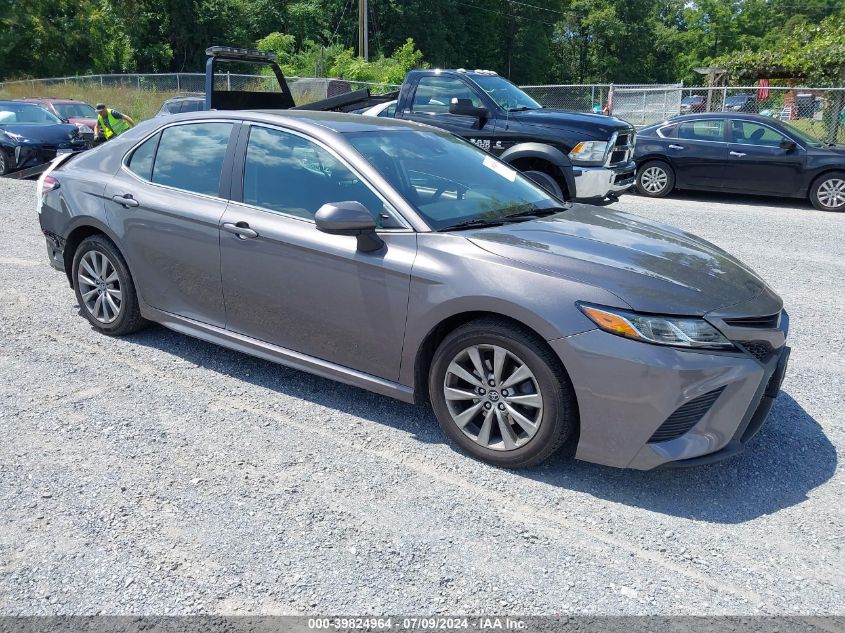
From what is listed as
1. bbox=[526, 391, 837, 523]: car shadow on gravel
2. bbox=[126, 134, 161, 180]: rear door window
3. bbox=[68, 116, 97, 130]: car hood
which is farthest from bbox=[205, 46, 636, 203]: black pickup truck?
bbox=[68, 116, 97, 130]: car hood

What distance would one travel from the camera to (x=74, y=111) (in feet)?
60.1

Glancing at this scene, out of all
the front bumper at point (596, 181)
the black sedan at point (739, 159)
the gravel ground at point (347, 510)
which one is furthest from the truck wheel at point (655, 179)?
the gravel ground at point (347, 510)

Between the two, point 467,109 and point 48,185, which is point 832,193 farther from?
point 48,185

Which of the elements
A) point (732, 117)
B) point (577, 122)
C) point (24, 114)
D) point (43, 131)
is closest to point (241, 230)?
point (577, 122)

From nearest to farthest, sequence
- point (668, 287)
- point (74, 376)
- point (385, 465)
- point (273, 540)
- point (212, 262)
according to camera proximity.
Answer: point (273, 540) → point (668, 287) → point (385, 465) → point (212, 262) → point (74, 376)

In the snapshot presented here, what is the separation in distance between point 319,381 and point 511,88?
25.9ft

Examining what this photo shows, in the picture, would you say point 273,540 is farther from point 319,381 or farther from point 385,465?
point 319,381

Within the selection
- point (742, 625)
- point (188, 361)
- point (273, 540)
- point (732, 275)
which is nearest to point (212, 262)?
point (188, 361)

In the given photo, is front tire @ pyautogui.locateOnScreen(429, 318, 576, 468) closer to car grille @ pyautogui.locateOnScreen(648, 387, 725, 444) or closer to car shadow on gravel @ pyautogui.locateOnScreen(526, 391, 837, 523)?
car shadow on gravel @ pyautogui.locateOnScreen(526, 391, 837, 523)

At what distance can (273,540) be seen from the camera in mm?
3076

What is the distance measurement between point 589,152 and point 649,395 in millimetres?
7300

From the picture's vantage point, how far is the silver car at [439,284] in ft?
10.8

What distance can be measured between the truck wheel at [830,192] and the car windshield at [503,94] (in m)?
4.90

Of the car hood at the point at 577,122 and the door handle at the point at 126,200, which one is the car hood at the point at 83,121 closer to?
the car hood at the point at 577,122
